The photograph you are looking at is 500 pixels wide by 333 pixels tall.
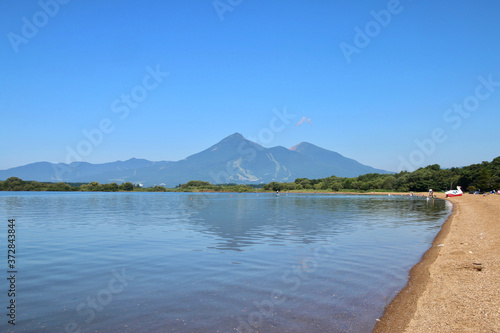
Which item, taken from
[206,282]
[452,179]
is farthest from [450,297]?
[452,179]

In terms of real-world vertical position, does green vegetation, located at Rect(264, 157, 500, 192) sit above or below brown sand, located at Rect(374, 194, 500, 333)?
above

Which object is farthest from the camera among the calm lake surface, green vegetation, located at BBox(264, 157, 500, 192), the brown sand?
green vegetation, located at BBox(264, 157, 500, 192)

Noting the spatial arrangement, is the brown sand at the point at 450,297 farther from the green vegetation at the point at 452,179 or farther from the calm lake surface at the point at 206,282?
the green vegetation at the point at 452,179

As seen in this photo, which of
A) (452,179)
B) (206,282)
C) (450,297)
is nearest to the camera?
(450,297)

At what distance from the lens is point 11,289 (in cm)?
1254

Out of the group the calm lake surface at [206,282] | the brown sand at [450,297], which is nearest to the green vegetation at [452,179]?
the calm lake surface at [206,282]

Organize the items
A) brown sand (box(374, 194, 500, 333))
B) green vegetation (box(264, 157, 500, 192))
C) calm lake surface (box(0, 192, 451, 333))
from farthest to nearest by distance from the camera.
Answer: green vegetation (box(264, 157, 500, 192)) < calm lake surface (box(0, 192, 451, 333)) < brown sand (box(374, 194, 500, 333))

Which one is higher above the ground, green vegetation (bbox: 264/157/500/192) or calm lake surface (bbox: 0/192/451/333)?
green vegetation (bbox: 264/157/500/192)

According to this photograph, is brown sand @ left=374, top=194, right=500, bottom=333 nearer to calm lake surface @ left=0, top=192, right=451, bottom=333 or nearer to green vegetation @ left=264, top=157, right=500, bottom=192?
calm lake surface @ left=0, top=192, right=451, bottom=333

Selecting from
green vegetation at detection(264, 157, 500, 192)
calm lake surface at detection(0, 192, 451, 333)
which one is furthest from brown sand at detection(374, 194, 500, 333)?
green vegetation at detection(264, 157, 500, 192)

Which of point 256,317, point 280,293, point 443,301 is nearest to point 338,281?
point 280,293

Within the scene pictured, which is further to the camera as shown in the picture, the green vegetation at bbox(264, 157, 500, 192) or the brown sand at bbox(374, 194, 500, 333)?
the green vegetation at bbox(264, 157, 500, 192)

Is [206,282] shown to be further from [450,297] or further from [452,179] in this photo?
[452,179]

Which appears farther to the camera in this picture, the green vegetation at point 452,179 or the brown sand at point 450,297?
the green vegetation at point 452,179
